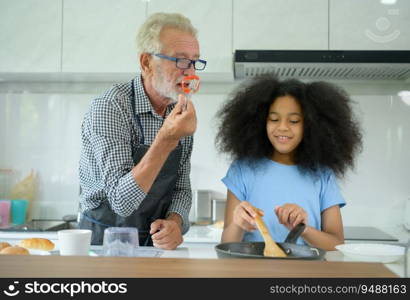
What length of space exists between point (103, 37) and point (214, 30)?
66 cm

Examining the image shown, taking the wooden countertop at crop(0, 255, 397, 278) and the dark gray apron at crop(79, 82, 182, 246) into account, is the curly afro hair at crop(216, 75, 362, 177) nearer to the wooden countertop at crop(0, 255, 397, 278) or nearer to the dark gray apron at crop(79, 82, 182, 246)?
the dark gray apron at crop(79, 82, 182, 246)

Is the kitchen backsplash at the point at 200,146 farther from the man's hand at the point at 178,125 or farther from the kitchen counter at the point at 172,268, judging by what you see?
the kitchen counter at the point at 172,268

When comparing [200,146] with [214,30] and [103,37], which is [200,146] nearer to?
[214,30]

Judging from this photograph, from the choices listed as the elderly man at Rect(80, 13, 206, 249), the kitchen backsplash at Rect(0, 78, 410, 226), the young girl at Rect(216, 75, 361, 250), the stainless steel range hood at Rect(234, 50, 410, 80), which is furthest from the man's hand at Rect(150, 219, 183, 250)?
the kitchen backsplash at Rect(0, 78, 410, 226)

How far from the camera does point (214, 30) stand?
2.92 m

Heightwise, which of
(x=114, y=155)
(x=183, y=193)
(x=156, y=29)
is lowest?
(x=183, y=193)

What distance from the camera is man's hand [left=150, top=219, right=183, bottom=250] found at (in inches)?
55.9

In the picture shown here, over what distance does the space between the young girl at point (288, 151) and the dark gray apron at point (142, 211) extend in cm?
21

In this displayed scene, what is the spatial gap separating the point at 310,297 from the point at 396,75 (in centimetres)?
290

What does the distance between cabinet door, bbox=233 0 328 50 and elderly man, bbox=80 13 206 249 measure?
1213 mm

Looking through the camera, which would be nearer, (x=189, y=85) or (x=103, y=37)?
(x=189, y=85)

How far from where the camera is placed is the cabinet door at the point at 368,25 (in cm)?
284


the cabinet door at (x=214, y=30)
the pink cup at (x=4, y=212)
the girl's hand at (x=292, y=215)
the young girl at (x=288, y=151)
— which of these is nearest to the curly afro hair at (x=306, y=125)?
the young girl at (x=288, y=151)

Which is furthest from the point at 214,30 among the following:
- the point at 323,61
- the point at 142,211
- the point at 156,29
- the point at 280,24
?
the point at 142,211
